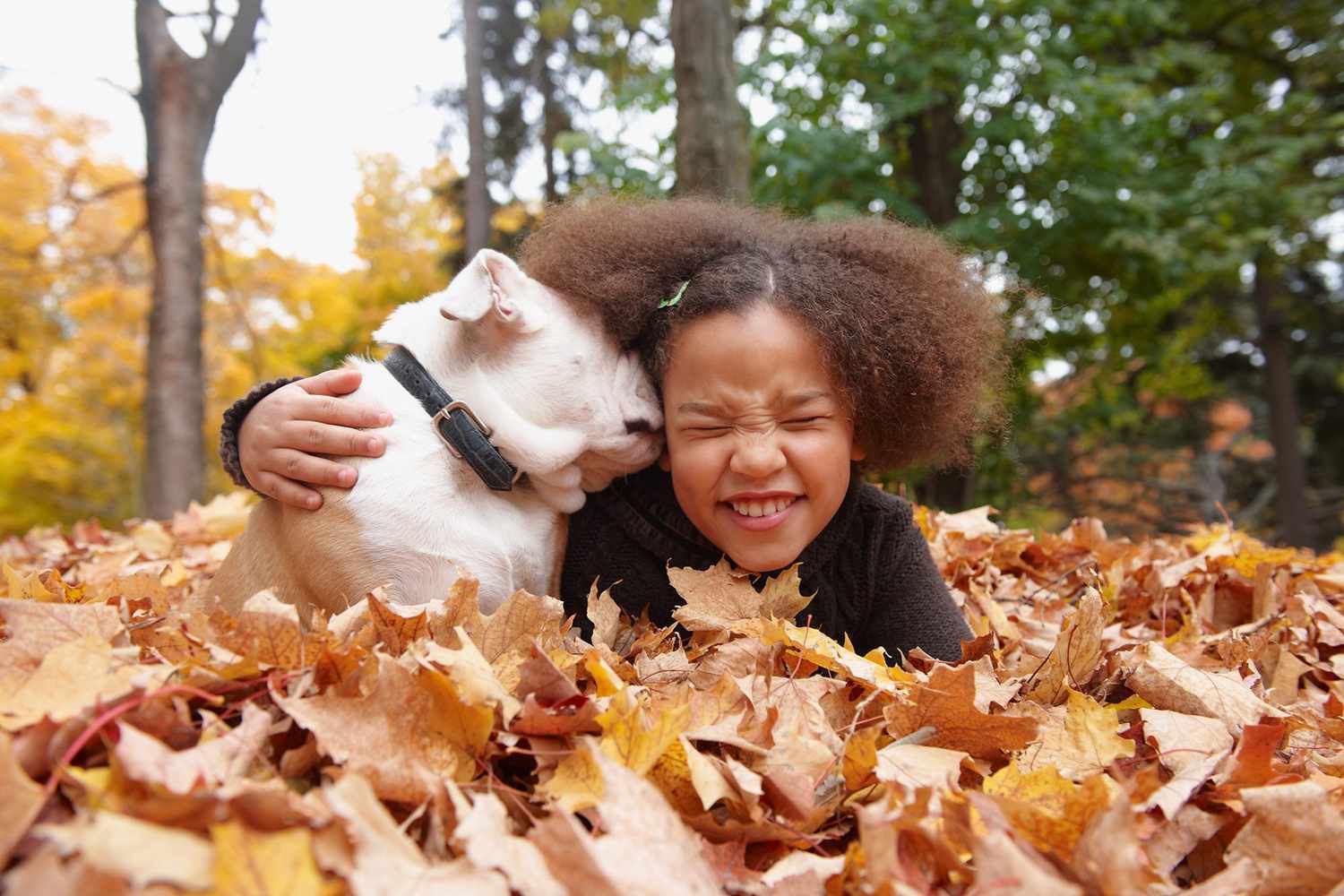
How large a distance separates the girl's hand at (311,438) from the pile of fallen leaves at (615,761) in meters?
0.41

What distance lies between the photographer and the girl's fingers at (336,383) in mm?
2240

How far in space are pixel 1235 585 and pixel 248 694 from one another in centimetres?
276

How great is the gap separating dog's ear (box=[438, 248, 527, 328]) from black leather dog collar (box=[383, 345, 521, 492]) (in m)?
0.18

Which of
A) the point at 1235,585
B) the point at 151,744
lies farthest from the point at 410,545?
the point at 1235,585

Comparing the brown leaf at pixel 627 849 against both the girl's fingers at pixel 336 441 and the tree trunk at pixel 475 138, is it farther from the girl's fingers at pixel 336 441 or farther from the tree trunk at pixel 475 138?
the tree trunk at pixel 475 138

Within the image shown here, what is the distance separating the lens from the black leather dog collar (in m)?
2.15

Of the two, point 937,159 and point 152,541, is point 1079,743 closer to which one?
point 152,541

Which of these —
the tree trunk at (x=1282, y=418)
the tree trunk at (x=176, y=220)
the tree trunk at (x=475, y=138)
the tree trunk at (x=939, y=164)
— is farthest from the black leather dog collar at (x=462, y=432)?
the tree trunk at (x=1282, y=418)

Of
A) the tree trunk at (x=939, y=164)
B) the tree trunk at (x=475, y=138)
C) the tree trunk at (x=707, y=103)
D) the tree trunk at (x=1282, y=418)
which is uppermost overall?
the tree trunk at (x=475, y=138)

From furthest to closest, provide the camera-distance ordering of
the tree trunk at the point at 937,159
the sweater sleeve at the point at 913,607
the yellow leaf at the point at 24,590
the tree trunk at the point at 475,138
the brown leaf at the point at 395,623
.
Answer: the tree trunk at the point at 475,138 < the tree trunk at the point at 937,159 < the sweater sleeve at the point at 913,607 < the yellow leaf at the point at 24,590 < the brown leaf at the point at 395,623

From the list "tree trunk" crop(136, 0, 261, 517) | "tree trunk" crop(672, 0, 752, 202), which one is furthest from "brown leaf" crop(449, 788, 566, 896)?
"tree trunk" crop(136, 0, 261, 517)

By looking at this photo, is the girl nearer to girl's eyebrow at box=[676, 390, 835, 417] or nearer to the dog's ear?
girl's eyebrow at box=[676, 390, 835, 417]

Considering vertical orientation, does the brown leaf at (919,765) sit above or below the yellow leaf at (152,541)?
below

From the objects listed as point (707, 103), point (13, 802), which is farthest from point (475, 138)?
point (13, 802)
